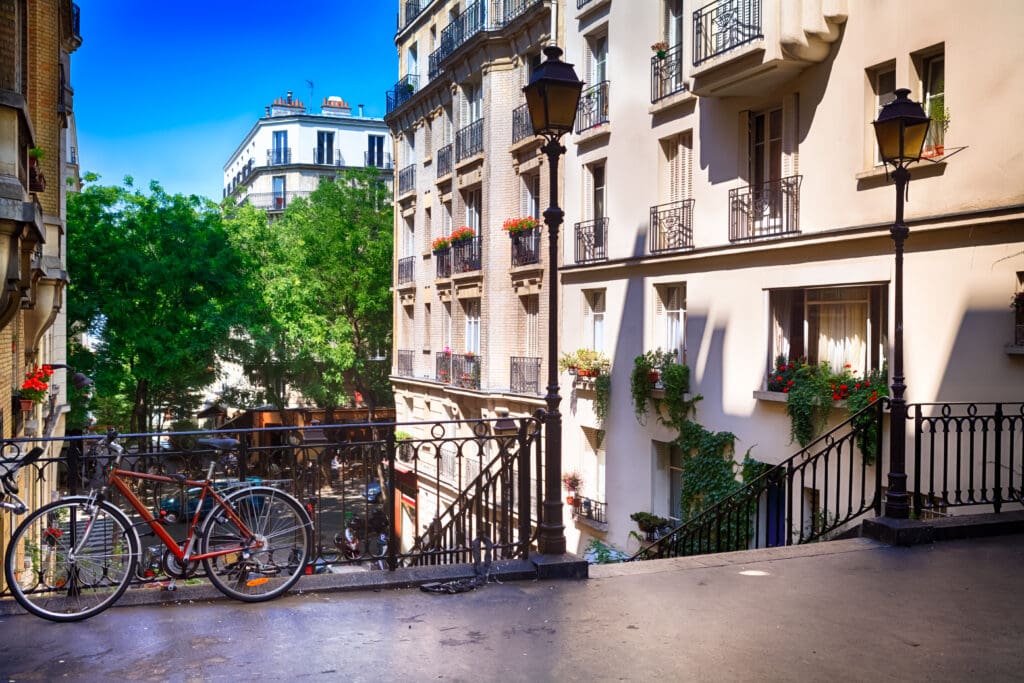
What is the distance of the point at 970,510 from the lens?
43.4 ft

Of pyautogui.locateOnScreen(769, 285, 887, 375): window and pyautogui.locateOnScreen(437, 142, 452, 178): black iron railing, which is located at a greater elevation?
pyautogui.locateOnScreen(437, 142, 452, 178): black iron railing

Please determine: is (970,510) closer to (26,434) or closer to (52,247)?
(26,434)

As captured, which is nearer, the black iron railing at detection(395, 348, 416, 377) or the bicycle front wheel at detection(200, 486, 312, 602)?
the bicycle front wheel at detection(200, 486, 312, 602)

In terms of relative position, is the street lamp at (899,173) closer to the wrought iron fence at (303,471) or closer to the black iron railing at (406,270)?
the wrought iron fence at (303,471)

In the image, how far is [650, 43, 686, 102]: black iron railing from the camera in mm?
20359

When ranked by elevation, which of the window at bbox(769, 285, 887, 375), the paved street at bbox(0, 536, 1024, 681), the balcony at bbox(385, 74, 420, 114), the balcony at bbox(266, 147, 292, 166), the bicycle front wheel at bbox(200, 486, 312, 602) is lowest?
the paved street at bbox(0, 536, 1024, 681)

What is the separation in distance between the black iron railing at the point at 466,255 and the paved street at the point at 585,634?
74.2ft

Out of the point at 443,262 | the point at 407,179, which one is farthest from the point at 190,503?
the point at 407,179

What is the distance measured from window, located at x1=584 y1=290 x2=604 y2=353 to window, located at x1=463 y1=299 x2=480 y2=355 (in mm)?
6683

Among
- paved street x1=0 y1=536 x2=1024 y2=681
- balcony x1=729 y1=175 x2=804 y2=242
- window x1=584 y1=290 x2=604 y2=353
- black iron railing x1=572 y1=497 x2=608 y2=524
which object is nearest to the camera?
paved street x1=0 y1=536 x2=1024 y2=681

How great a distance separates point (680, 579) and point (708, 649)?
1.78m

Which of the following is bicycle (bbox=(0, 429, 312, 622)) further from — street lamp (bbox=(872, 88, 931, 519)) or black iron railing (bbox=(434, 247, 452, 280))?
black iron railing (bbox=(434, 247, 452, 280))

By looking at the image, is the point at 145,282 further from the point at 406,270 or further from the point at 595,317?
the point at 595,317

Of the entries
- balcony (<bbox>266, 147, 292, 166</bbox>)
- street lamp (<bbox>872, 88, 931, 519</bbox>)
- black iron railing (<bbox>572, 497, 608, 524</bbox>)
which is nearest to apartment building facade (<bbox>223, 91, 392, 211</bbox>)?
balcony (<bbox>266, 147, 292, 166</bbox>)
